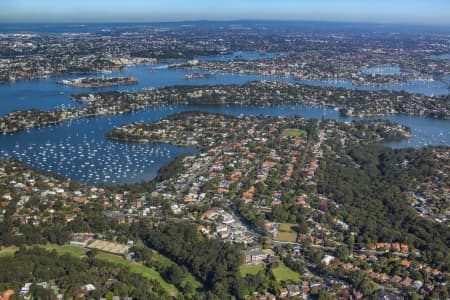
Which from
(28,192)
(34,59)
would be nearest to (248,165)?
(28,192)

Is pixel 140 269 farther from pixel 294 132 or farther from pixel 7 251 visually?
pixel 294 132

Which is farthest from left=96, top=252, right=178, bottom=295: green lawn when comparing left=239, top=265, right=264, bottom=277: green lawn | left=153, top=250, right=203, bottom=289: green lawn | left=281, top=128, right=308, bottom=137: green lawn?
left=281, top=128, right=308, bottom=137: green lawn

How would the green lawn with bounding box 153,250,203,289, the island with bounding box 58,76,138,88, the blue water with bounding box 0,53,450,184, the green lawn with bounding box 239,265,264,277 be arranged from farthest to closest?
the island with bounding box 58,76,138,88 → the blue water with bounding box 0,53,450,184 → the green lawn with bounding box 239,265,264,277 → the green lawn with bounding box 153,250,203,289

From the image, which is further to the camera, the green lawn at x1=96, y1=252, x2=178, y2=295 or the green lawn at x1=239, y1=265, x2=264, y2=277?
the green lawn at x1=239, y1=265, x2=264, y2=277

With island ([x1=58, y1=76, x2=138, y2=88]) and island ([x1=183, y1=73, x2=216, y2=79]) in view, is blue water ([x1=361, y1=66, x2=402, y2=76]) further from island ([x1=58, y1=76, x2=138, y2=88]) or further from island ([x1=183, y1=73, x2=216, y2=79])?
island ([x1=58, y1=76, x2=138, y2=88])

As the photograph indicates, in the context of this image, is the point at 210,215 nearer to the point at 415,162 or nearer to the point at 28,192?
the point at 28,192

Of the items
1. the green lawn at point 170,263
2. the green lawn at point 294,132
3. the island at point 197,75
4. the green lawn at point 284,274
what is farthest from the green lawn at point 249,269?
the island at point 197,75
